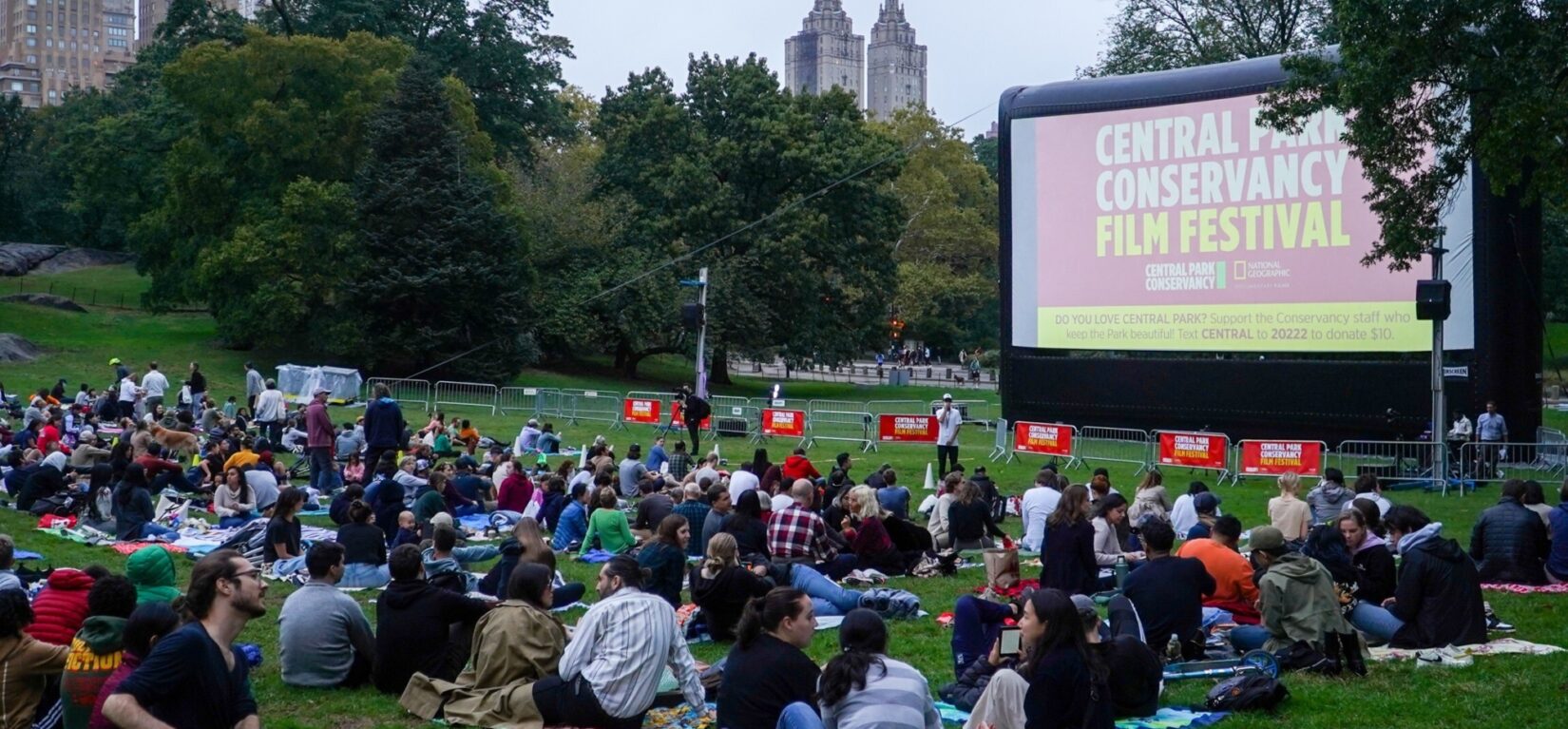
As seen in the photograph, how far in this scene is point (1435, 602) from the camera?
1030 centimetres

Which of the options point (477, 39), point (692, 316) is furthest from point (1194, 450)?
point (477, 39)

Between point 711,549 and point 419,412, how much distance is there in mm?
23474

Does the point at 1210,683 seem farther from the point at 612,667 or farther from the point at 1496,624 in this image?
the point at 612,667

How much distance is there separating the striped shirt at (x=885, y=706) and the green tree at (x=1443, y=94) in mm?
10089

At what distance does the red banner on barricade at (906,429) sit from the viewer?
27453 mm

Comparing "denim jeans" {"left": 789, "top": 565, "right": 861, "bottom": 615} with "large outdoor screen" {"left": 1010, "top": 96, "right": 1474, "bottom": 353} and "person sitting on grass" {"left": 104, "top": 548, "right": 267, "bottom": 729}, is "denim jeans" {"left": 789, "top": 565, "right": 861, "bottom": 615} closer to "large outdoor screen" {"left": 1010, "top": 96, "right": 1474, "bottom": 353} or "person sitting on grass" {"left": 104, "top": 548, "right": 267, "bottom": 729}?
"person sitting on grass" {"left": 104, "top": 548, "right": 267, "bottom": 729}

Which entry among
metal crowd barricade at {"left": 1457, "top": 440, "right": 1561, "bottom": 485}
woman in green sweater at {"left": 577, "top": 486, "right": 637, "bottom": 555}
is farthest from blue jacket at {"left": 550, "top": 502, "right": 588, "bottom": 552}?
metal crowd barricade at {"left": 1457, "top": 440, "right": 1561, "bottom": 485}

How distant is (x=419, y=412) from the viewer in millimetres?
32625

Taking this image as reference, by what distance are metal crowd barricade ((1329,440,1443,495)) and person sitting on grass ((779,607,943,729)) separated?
17027mm

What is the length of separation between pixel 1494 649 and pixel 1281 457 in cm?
1246

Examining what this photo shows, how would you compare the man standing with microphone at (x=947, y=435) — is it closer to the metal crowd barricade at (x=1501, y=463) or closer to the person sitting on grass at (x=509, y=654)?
the metal crowd barricade at (x=1501, y=463)

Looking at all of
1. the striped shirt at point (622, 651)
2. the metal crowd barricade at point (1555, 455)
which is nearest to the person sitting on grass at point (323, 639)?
the striped shirt at point (622, 651)

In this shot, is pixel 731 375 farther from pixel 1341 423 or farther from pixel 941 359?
pixel 1341 423

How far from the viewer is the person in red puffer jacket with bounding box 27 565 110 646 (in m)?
7.57
